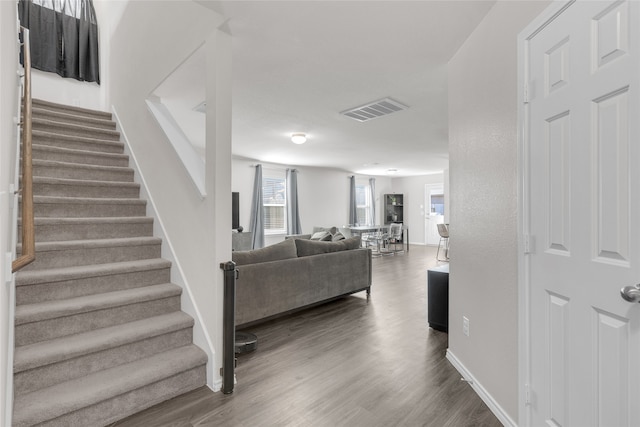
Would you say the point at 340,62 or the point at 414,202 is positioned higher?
the point at 340,62

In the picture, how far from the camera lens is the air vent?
3.63 m

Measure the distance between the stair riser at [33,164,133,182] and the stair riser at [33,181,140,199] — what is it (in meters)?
0.21

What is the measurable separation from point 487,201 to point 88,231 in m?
3.03

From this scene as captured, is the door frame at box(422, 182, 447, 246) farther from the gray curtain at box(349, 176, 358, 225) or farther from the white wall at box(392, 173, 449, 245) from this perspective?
the gray curtain at box(349, 176, 358, 225)

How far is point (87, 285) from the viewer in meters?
2.23

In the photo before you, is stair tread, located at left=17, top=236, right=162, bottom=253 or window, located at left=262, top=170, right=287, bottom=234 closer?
stair tread, located at left=17, top=236, right=162, bottom=253

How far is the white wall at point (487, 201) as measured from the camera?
5.70ft

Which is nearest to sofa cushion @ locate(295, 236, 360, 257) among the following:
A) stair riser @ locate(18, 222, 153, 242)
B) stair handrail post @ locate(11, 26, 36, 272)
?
stair riser @ locate(18, 222, 153, 242)

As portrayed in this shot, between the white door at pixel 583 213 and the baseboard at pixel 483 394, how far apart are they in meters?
0.20

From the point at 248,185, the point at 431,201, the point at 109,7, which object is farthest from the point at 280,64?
the point at 431,201

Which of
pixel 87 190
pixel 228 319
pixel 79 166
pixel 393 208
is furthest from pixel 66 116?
pixel 393 208

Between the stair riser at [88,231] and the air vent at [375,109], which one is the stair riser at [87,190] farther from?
the air vent at [375,109]

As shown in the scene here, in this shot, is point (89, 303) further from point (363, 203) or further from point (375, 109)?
point (363, 203)

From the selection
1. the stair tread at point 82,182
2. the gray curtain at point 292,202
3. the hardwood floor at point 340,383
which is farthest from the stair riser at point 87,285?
the gray curtain at point 292,202
